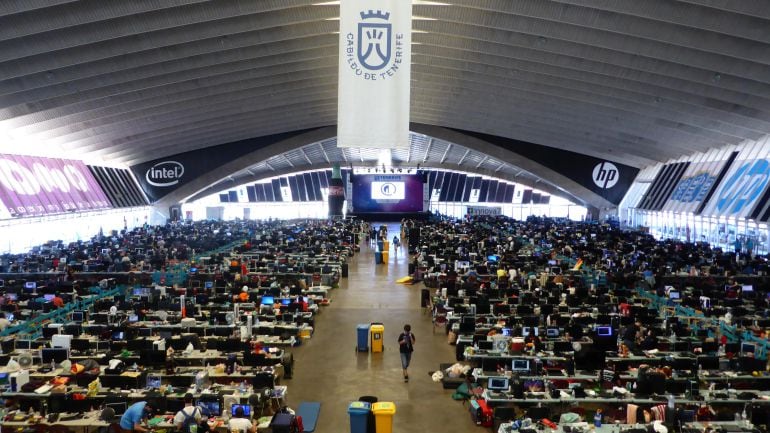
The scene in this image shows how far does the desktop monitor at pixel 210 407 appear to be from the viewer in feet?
35.7

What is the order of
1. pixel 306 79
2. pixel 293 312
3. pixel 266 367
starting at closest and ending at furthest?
pixel 266 367 < pixel 293 312 < pixel 306 79

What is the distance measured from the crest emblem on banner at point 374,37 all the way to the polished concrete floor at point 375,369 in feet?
21.1

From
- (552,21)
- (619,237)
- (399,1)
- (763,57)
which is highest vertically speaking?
(552,21)

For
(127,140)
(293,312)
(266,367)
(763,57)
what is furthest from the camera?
(127,140)

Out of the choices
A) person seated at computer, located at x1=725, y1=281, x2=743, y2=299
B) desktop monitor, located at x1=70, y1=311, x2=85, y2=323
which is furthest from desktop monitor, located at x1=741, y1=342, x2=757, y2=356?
desktop monitor, located at x1=70, y1=311, x2=85, y2=323

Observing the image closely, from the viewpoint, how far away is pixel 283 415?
10430mm

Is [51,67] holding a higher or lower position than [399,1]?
higher

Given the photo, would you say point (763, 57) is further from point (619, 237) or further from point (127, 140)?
point (127, 140)

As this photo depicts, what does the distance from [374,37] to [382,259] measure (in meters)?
25.8

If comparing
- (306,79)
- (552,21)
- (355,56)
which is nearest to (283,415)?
(355,56)

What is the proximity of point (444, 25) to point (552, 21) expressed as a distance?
606 cm

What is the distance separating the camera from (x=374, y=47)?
10430 millimetres

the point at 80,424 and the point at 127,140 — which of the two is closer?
the point at 80,424

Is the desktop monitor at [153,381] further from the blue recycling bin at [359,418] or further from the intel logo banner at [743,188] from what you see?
the intel logo banner at [743,188]
